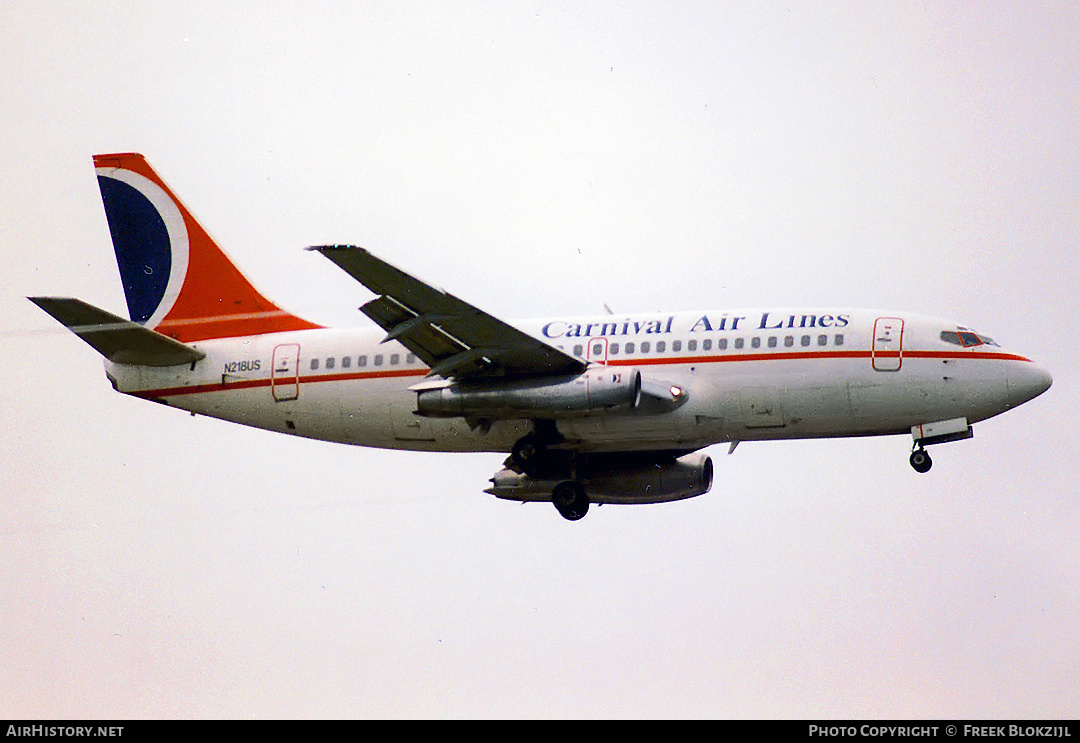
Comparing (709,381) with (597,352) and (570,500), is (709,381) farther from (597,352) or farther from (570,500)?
(570,500)

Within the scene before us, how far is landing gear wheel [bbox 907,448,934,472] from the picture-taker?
1490 inches

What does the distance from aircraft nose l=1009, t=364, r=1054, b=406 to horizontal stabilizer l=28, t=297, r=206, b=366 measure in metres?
19.5

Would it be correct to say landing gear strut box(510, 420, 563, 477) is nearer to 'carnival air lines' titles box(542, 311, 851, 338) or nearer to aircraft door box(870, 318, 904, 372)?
'carnival air lines' titles box(542, 311, 851, 338)

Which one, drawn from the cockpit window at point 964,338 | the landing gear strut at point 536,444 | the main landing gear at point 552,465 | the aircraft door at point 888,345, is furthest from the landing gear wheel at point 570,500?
the cockpit window at point 964,338

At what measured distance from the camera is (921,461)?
37.9 metres

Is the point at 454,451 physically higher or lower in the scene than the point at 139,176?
lower

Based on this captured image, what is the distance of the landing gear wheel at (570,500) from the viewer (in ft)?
137

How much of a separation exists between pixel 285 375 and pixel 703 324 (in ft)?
34.0

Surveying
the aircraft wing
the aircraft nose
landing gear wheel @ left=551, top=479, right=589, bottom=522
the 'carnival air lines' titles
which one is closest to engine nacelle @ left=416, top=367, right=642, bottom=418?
the aircraft wing

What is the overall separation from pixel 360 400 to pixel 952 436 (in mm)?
13877

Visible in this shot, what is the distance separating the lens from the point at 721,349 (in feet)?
125

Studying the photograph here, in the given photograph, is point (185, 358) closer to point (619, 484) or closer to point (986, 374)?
point (619, 484)
